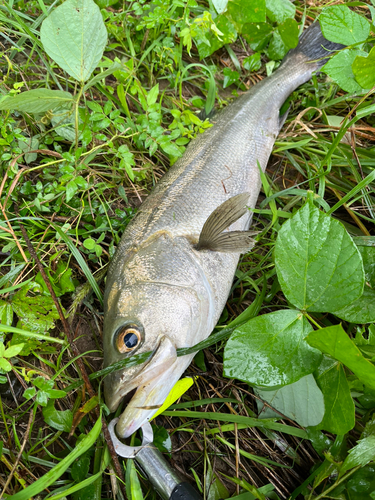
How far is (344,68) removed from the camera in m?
2.40

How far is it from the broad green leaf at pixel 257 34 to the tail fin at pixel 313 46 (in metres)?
0.29

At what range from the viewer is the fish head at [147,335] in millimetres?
1835

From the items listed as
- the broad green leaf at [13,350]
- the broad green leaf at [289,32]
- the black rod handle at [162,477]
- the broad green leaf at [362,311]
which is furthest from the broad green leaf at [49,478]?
the broad green leaf at [289,32]

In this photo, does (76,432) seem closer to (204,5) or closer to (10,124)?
(10,124)

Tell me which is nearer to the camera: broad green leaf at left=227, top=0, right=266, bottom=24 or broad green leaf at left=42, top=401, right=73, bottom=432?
broad green leaf at left=42, top=401, right=73, bottom=432

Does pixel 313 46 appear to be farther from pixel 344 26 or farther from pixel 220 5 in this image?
pixel 344 26

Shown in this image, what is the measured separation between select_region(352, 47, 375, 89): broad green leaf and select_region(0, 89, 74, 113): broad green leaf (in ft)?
5.78

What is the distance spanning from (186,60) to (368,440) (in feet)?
11.8

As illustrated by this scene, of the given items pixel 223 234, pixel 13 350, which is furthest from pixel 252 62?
pixel 13 350

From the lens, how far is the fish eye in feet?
6.31

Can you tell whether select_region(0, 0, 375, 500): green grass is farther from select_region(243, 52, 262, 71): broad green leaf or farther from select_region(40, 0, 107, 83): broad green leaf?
select_region(40, 0, 107, 83): broad green leaf

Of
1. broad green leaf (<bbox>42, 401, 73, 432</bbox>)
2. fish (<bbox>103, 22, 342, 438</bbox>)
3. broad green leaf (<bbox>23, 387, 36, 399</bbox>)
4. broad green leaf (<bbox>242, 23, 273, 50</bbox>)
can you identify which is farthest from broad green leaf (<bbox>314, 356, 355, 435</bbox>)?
broad green leaf (<bbox>242, 23, 273, 50</bbox>)

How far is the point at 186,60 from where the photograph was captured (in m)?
3.61

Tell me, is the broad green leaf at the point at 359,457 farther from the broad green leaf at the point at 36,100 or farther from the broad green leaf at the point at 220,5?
the broad green leaf at the point at 220,5
